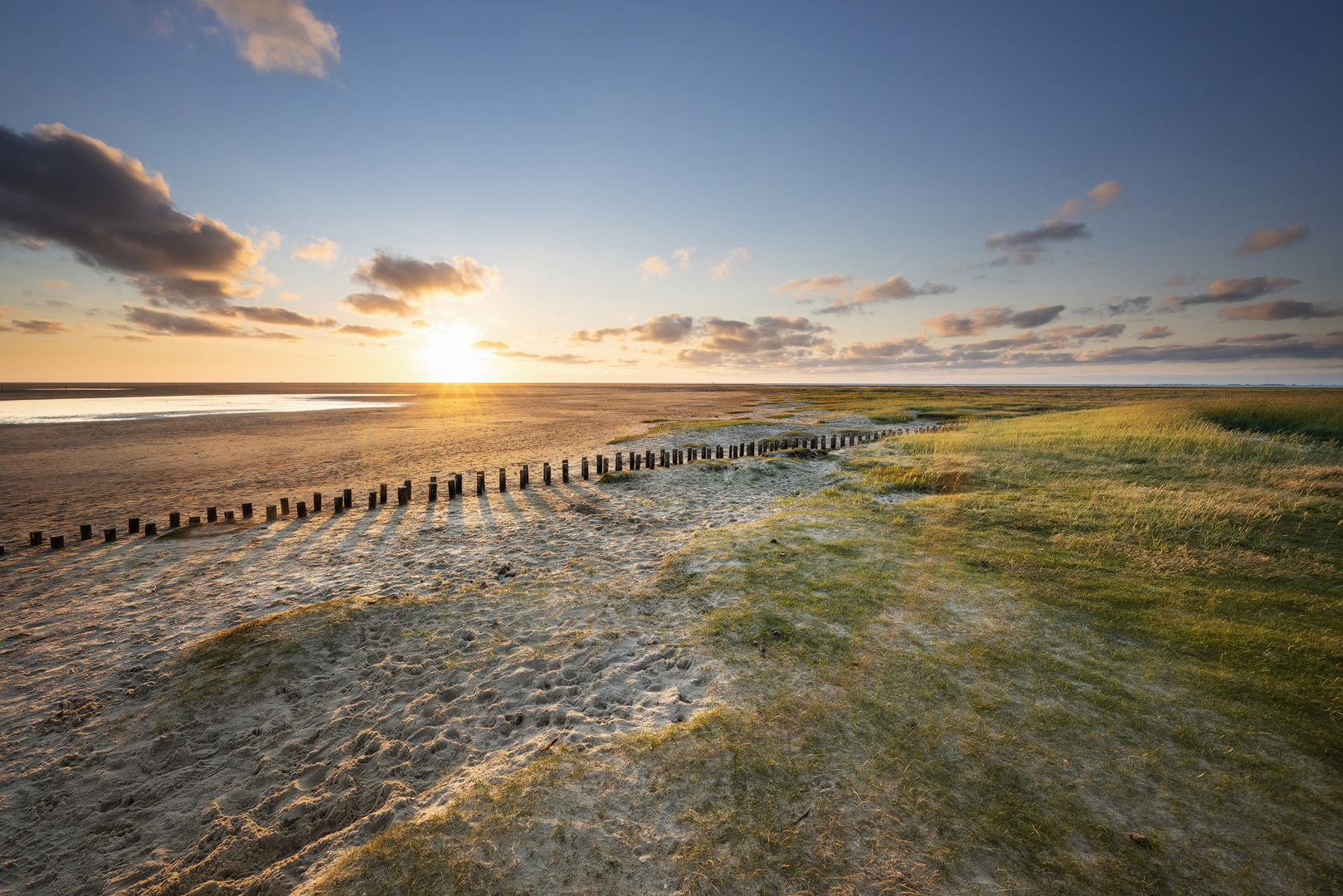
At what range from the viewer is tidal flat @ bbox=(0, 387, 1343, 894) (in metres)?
3.39

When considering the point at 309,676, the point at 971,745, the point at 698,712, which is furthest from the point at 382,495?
the point at 971,745

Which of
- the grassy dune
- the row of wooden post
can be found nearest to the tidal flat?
the grassy dune

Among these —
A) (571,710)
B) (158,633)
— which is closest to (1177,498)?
(571,710)

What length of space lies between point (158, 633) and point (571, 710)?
6.41m

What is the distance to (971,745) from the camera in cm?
421

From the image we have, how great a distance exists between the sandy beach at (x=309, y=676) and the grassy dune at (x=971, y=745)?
0.71 metres

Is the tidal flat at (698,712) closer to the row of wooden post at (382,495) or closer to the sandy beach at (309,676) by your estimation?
the sandy beach at (309,676)

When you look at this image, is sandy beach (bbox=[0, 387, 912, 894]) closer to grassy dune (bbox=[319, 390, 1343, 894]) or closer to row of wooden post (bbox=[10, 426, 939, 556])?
row of wooden post (bbox=[10, 426, 939, 556])

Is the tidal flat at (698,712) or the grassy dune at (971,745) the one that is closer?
the grassy dune at (971,745)

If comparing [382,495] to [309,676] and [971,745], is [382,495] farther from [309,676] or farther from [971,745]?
[971,745]

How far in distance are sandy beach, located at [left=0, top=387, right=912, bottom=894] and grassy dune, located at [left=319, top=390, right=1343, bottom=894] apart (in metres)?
0.71

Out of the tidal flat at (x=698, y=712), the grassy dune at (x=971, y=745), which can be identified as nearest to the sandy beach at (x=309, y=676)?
the tidal flat at (x=698, y=712)

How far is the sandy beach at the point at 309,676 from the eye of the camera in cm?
397

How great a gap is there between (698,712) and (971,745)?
7.98 feet
